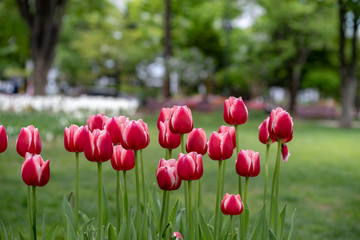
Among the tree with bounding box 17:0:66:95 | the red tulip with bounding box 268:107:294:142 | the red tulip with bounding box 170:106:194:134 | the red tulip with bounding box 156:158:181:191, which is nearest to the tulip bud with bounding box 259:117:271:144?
the red tulip with bounding box 268:107:294:142

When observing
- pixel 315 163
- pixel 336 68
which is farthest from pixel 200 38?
pixel 315 163

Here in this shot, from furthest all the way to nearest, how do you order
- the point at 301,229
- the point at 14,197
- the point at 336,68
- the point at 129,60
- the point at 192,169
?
1. the point at 129,60
2. the point at 336,68
3. the point at 14,197
4. the point at 301,229
5. the point at 192,169

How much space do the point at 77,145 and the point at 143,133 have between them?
349 millimetres

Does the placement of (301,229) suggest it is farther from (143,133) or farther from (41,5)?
(41,5)

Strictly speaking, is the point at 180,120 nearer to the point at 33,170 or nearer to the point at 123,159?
the point at 123,159

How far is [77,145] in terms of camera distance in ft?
6.61

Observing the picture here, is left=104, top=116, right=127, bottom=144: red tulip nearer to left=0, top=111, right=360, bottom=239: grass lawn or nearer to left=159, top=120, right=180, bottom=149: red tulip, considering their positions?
left=159, top=120, right=180, bottom=149: red tulip

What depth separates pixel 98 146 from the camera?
185cm

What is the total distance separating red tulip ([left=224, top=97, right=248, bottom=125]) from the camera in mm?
2137

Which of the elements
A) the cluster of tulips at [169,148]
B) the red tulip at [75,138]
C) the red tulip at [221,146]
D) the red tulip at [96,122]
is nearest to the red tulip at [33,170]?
the cluster of tulips at [169,148]

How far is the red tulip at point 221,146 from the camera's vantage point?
1.96 metres

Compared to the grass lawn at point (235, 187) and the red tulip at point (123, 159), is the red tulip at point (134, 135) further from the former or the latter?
the grass lawn at point (235, 187)

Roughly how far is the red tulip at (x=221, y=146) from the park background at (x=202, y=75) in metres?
0.73

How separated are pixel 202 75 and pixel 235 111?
28.1 meters
